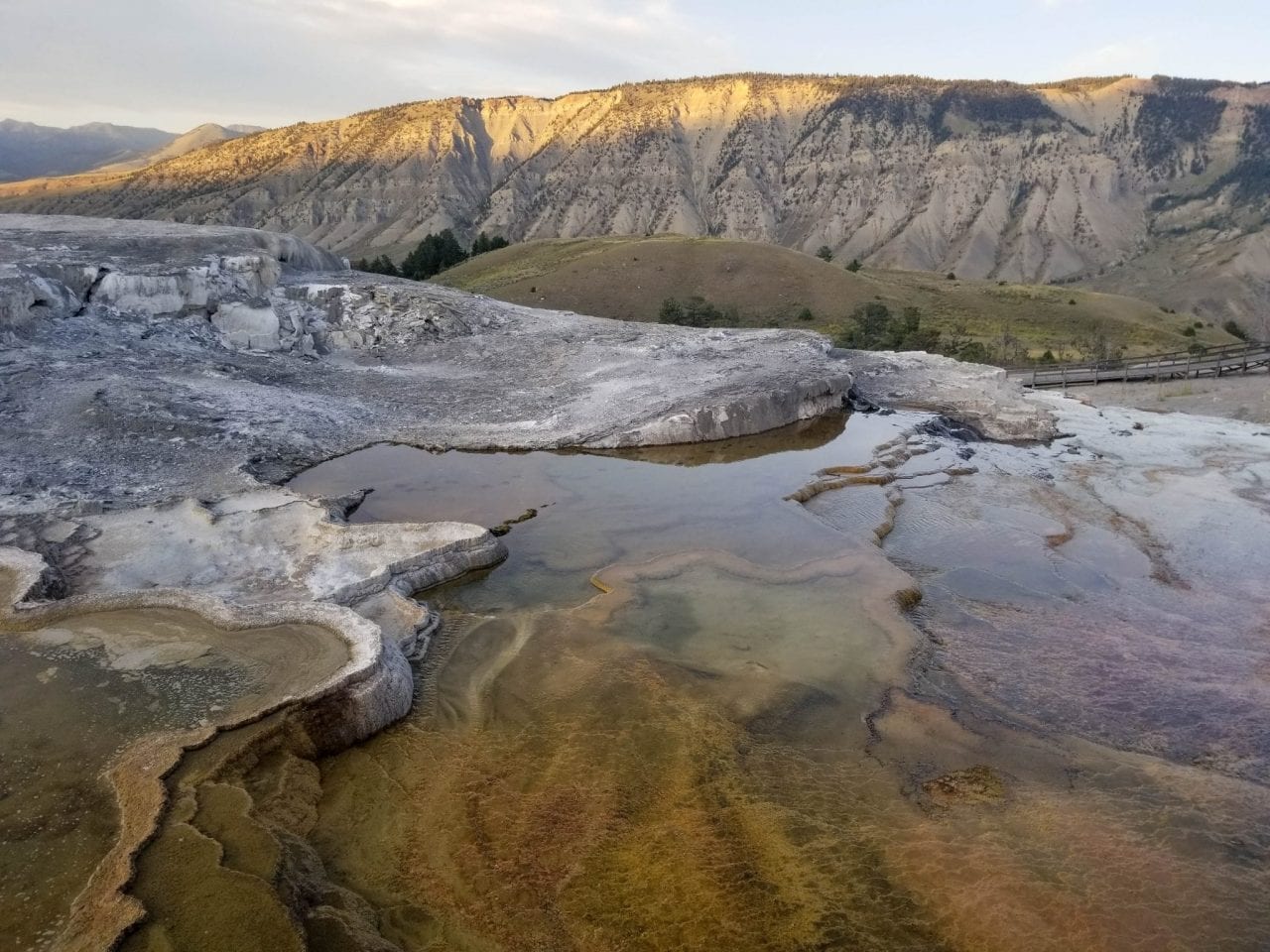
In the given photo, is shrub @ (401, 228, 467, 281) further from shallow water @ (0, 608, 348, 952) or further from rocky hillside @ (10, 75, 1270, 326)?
shallow water @ (0, 608, 348, 952)

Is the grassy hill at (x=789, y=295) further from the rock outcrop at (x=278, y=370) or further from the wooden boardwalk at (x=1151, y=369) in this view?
the rock outcrop at (x=278, y=370)

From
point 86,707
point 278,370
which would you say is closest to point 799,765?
point 86,707

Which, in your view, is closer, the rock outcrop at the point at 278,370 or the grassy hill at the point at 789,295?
the rock outcrop at the point at 278,370

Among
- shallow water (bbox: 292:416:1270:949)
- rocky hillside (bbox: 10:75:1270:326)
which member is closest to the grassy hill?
shallow water (bbox: 292:416:1270:949)

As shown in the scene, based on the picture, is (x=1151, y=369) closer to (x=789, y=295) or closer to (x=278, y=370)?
(x=789, y=295)

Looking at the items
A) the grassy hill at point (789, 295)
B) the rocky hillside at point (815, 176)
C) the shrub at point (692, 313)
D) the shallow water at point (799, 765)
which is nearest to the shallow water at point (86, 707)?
the shallow water at point (799, 765)
